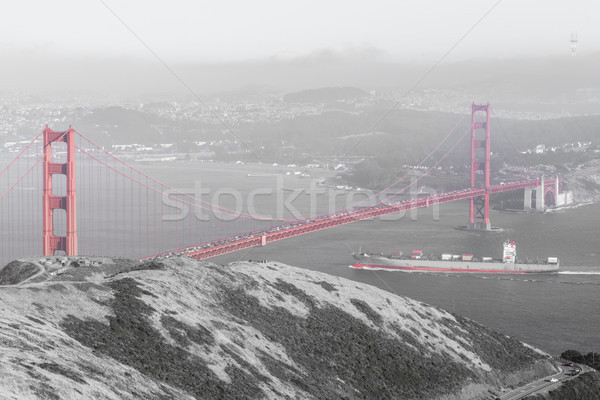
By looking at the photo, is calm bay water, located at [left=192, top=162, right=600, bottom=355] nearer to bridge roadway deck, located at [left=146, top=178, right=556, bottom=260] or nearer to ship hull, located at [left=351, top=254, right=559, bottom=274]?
ship hull, located at [left=351, top=254, right=559, bottom=274]

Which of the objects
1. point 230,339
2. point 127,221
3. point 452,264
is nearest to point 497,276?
point 452,264

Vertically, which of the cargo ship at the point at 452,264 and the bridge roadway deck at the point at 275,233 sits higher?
the bridge roadway deck at the point at 275,233

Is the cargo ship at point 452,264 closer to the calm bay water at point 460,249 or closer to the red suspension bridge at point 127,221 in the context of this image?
the calm bay water at point 460,249

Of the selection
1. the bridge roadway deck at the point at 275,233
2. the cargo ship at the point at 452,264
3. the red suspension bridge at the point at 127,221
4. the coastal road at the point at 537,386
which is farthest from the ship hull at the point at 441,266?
the coastal road at the point at 537,386

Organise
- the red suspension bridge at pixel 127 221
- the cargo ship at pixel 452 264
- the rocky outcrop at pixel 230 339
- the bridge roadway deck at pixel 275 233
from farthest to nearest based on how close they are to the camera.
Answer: the cargo ship at pixel 452 264 → the bridge roadway deck at pixel 275 233 → the red suspension bridge at pixel 127 221 → the rocky outcrop at pixel 230 339

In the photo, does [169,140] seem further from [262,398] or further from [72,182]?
[262,398]

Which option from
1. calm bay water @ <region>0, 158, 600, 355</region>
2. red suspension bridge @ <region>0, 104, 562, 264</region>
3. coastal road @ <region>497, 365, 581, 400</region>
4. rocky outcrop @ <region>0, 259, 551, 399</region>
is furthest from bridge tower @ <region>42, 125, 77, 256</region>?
coastal road @ <region>497, 365, 581, 400</region>
